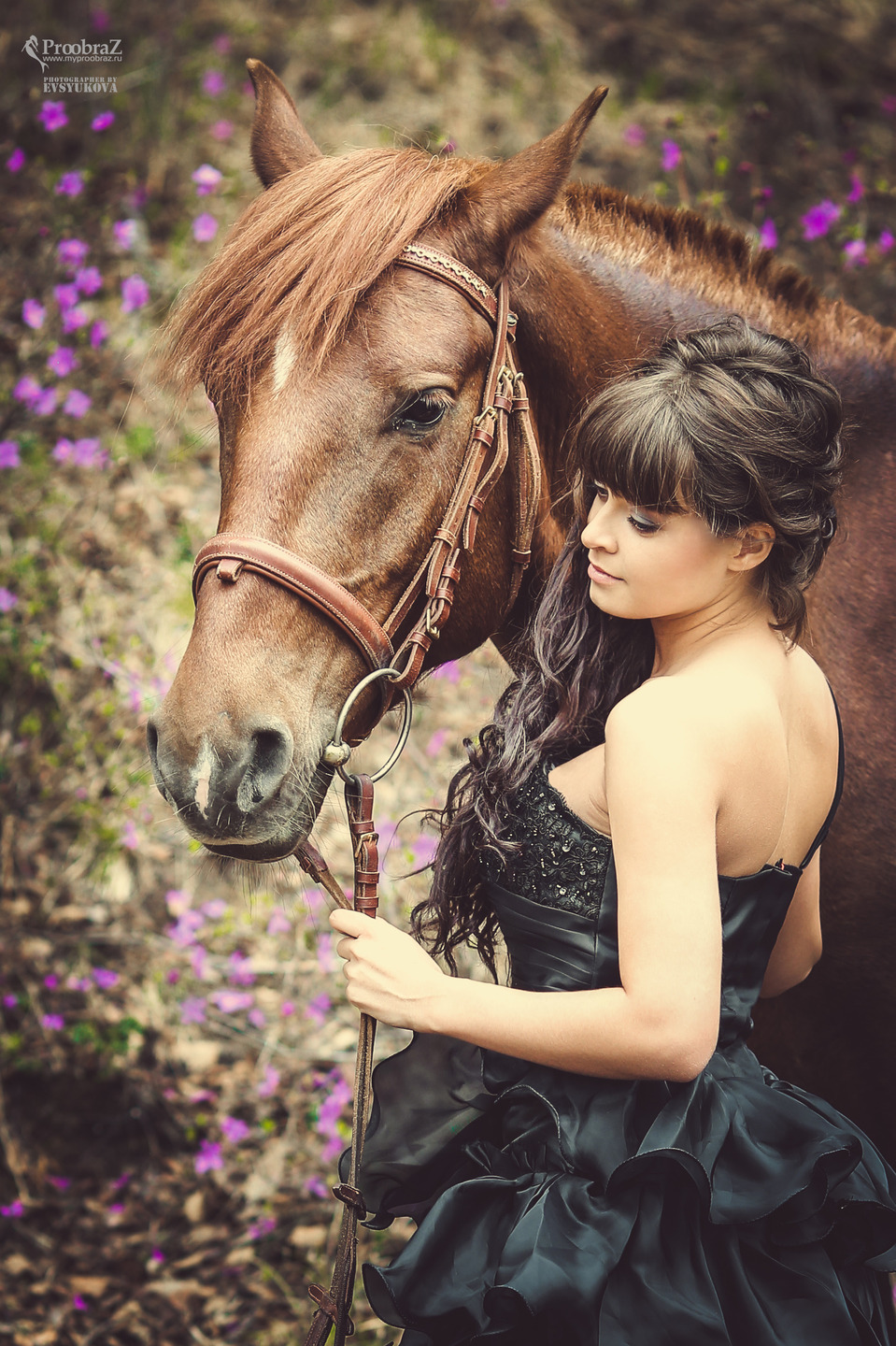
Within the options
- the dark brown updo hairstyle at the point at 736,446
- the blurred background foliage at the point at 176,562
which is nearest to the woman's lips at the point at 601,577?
the dark brown updo hairstyle at the point at 736,446

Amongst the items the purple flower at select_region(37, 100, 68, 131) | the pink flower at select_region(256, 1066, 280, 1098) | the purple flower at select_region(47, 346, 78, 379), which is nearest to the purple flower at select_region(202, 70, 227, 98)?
the purple flower at select_region(37, 100, 68, 131)

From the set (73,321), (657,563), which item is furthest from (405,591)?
(73,321)

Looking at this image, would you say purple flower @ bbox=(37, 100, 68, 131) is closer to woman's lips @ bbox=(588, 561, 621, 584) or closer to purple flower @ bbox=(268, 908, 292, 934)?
purple flower @ bbox=(268, 908, 292, 934)

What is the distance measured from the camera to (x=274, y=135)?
2.25 meters

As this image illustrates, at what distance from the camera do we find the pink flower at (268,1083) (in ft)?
12.1

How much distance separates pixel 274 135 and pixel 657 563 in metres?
1.57

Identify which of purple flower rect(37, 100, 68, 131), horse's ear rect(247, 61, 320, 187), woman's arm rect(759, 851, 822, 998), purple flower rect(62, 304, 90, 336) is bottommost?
woman's arm rect(759, 851, 822, 998)

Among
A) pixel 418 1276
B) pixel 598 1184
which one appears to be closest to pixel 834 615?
pixel 598 1184

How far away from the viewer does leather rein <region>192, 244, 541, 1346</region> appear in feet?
5.08

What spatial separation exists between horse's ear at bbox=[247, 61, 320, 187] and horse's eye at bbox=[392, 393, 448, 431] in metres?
0.82

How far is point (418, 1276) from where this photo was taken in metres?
1.36

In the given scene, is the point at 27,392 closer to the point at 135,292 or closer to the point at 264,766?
the point at 135,292

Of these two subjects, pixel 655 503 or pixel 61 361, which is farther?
pixel 61 361

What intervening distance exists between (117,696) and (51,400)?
1384mm
